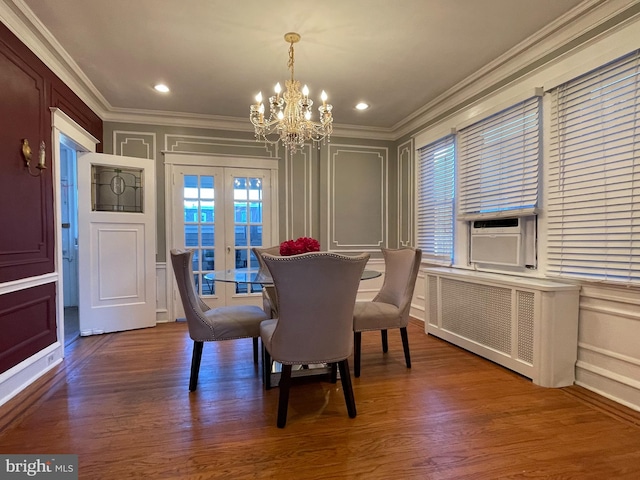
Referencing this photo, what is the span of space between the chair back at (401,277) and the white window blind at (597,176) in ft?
3.32

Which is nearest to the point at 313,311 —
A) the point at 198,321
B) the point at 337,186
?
the point at 198,321

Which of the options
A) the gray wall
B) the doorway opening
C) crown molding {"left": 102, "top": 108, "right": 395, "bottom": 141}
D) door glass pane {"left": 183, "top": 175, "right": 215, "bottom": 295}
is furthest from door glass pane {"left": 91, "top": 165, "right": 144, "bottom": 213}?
the doorway opening

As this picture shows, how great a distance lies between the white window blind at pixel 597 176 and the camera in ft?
6.75

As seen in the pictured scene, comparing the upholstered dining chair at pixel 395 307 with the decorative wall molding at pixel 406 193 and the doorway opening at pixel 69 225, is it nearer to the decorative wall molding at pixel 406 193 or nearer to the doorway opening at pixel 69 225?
the decorative wall molding at pixel 406 193

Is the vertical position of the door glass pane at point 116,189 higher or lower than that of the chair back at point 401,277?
higher

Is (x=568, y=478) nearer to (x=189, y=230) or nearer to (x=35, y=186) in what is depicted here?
(x=35, y=186)

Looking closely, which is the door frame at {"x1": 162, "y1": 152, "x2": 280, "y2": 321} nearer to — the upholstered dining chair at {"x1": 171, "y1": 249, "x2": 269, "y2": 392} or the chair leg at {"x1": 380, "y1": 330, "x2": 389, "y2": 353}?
the upholstered dining chair at {"x1": 171, "y1": 249, "x2": 269, "y2": 392}

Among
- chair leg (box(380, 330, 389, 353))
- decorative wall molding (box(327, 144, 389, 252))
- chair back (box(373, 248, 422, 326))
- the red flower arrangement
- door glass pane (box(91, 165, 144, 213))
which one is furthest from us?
decorative wall molding (box(327, 144, 389, 252))

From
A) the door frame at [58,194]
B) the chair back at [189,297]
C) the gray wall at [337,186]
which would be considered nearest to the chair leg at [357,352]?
the chair back at [189,297]

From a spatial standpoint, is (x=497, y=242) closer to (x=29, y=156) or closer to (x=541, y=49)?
(x=541, y=49)

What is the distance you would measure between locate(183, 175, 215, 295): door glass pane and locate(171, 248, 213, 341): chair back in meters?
2.12

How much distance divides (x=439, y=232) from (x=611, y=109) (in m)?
1.97

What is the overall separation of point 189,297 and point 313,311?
3.10ft

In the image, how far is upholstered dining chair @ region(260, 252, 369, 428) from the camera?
1741 mm
